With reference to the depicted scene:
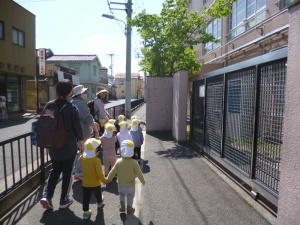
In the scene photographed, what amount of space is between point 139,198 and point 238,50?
32.0 ft

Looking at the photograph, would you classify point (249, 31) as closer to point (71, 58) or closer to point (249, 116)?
point (249, 116)

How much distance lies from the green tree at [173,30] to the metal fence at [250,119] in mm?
4261

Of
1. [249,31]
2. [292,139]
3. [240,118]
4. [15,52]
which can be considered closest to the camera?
[292,139]

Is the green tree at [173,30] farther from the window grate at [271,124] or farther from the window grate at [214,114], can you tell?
the window grate at [271,124]

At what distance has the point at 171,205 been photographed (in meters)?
3.56

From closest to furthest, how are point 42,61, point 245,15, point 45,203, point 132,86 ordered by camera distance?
point 45,203
point 245,15
point 42,61
point 132,86

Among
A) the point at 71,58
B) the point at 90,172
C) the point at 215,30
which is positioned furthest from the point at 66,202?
the point at 71,58

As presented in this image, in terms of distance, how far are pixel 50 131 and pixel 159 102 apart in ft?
22.0

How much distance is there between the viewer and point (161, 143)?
7.93 meters

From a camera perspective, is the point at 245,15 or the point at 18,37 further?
the point at 18,37

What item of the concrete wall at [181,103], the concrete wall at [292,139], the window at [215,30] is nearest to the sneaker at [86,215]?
the concrete wall at [292,139]

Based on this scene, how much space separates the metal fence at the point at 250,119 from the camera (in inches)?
130

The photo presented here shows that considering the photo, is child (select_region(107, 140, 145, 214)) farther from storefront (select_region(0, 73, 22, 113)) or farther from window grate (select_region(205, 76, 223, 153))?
storefront (select_region(0, 73, 22, 113))

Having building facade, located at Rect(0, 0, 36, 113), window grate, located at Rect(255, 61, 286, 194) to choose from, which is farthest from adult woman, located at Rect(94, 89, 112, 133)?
building facade, located at Rect(0, 0, 36, 113)
